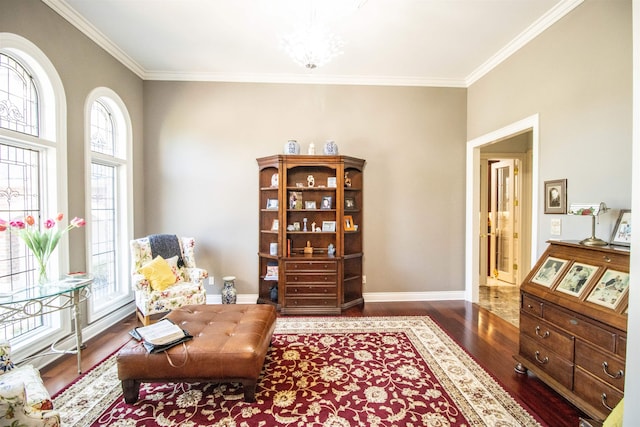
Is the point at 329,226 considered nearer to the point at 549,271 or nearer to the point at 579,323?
the point at 549,271

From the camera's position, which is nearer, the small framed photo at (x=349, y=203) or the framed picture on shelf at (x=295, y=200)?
the framed picture on shelf at (x=295, y=200)

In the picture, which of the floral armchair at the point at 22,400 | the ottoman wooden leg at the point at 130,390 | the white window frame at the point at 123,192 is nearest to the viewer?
the floral armchair at the point at 22,400

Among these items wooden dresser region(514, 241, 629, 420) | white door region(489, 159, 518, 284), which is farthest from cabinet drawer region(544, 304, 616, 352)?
white door region(489, 159, 518, 284)

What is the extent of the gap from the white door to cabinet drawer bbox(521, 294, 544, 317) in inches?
135

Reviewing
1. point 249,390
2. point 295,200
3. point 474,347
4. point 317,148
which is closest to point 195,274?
point 295,200

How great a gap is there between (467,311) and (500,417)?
2.13 m

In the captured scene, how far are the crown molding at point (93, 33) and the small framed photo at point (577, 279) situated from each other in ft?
16.4

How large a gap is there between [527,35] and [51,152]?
198 inches

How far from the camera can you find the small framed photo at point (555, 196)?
2.59 meters

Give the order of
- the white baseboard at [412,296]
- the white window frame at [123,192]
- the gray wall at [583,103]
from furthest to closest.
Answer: the white baseboard at [412,296]
the white window frame at [123,192]
the gray wall at [583,103]

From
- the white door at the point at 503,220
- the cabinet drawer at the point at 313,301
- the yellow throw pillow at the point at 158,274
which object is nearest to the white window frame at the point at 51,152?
the yellow throw pillow at the point at 158,274

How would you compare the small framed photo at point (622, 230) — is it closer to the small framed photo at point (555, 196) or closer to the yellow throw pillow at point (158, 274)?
the small framed photo at point (555, 196)

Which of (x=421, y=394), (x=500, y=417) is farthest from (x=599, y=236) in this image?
(x=421, y=394)

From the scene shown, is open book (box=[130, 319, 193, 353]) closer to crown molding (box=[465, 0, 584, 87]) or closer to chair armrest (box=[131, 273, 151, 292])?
chair armrest (box=[131, 273, 151, 292])
